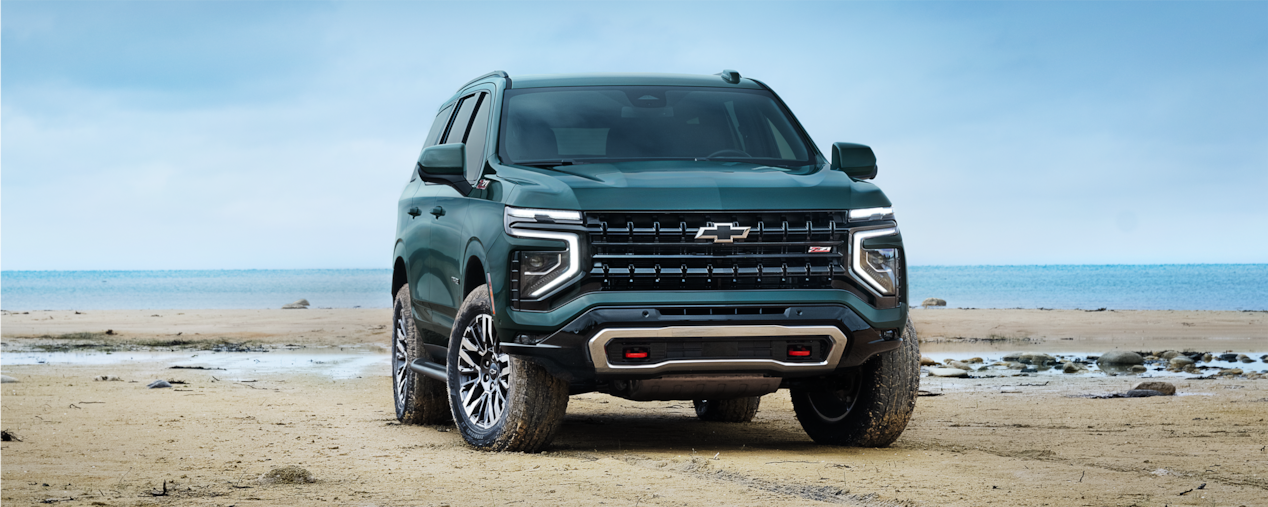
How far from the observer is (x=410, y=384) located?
9.21 metres

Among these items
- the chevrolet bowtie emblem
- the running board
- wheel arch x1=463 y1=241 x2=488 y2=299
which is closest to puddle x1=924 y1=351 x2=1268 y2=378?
the running board

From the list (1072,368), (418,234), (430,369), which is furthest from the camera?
(1072,368)

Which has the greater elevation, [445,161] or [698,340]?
[445,161]

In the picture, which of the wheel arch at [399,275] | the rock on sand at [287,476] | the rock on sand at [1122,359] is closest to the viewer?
the rock on sand at [287,476]

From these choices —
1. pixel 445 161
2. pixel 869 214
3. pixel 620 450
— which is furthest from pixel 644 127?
pixel 620 450

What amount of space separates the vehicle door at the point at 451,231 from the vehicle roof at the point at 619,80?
0.31 m

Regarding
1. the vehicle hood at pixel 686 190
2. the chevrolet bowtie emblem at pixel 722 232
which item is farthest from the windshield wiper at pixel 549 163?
the chevrolet bowtie emblem at pixel 722 232

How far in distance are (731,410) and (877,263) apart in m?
2.97

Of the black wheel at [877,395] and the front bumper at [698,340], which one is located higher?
the front bumper at [698,340]

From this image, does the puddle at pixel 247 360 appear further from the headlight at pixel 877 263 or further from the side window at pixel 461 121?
the headlight at pixel 877 263

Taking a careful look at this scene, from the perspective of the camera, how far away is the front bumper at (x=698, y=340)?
6.30 metres

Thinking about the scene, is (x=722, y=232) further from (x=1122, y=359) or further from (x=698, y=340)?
(x=1122, y=359)

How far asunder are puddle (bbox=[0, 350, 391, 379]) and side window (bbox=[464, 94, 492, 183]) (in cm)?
602

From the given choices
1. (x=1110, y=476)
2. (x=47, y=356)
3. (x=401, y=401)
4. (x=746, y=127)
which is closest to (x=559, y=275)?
(x=746, y=127)
